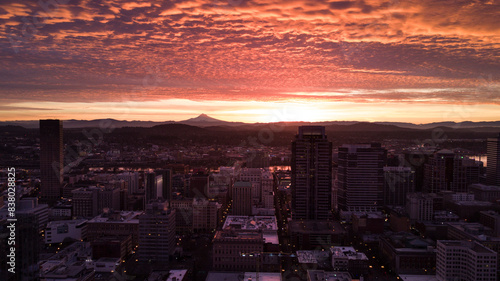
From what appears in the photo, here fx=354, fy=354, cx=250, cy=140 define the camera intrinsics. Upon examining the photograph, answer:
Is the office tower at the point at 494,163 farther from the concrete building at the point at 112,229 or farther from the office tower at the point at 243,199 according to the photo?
the concrete building at the point at 112,229

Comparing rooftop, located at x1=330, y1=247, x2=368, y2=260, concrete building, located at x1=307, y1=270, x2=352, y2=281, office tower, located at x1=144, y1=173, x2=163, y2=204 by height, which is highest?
office tower, located at x1=144, y1=173, x2=163, y2=204

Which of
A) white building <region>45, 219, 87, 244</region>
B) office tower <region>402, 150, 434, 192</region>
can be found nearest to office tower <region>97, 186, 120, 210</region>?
white building <region>45, 219, 87, 244</region>

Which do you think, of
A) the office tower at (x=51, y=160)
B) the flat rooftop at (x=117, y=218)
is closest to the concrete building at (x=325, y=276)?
the flat rooftop at (x=117, y=218)

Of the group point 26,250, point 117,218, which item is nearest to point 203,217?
point 117,218

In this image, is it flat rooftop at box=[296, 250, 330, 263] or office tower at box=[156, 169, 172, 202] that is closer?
flat rooftop at box=[296, 250, 330, 263]

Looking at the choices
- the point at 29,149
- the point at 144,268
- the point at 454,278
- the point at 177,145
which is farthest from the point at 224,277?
the point at 177,145

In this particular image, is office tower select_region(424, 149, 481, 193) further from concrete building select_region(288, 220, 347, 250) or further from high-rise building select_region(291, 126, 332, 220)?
concrete building select_region(288, 220, 347, 250)
